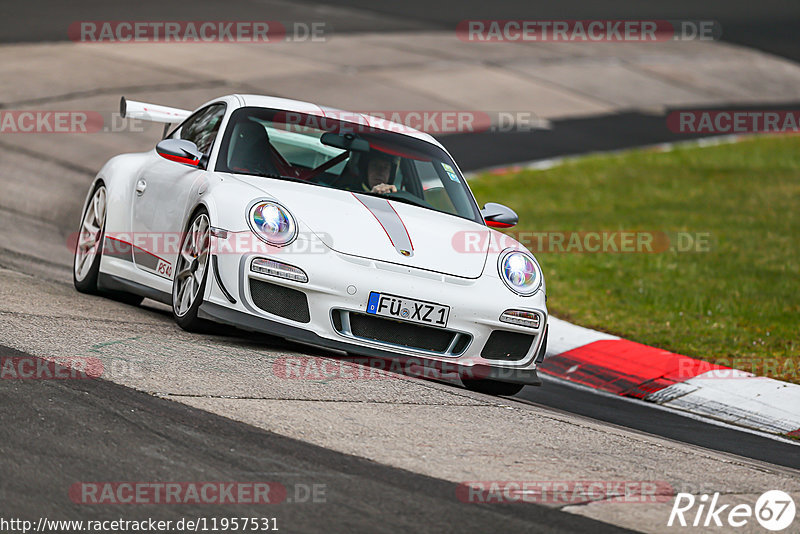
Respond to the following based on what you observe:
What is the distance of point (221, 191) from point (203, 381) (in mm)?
1527

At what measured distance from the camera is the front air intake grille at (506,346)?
21.8 ft

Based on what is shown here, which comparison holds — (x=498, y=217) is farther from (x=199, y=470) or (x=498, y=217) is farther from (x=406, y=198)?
(x=199, y=470)

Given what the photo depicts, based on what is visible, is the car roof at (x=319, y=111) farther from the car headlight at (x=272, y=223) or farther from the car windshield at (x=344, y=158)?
the car headlight at (x=272, y=223)

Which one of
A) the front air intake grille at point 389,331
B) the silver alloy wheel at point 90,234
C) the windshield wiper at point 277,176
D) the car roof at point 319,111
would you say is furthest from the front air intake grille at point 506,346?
the silver alloy wheel at point 90,234

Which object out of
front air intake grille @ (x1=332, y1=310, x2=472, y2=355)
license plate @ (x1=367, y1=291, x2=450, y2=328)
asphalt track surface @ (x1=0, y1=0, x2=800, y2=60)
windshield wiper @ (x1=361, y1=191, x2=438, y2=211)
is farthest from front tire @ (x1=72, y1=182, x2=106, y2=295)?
Answer: asphalt track surface @ (x1=0, y1=0, x2=800, y2=60)

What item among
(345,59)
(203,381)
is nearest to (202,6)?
(345,59)

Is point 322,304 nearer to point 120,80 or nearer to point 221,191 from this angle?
point 221,191

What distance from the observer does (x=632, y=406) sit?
300 inches

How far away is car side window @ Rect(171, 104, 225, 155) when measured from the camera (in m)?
7.73

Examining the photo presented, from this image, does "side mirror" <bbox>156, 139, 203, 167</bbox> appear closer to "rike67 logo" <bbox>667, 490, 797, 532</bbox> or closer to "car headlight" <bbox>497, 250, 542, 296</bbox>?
"car headlight" <bbox>497, 250, 542, 296</bbox>

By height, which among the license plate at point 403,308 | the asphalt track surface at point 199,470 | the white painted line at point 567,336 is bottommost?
the white painted line at point 567,336

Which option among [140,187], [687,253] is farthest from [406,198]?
[687,253]

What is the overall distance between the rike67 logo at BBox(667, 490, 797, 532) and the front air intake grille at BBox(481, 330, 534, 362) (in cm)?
192

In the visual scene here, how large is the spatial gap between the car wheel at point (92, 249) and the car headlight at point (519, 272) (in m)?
2.77
